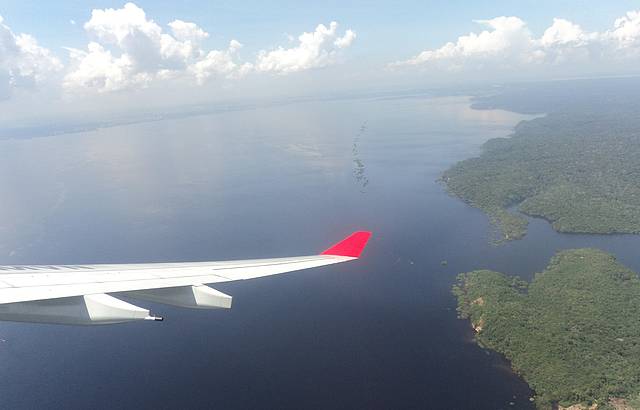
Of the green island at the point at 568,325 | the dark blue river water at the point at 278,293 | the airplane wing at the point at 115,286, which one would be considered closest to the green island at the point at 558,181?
the dark blue river water at the point at 278,293

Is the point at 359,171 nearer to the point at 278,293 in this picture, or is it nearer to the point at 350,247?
the point at 278,293

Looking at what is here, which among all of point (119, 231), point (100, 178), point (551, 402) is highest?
point (100, 178)

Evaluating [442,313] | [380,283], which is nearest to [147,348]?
[380,283]

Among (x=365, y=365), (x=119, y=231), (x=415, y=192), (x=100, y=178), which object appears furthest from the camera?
(x=100, y=178)

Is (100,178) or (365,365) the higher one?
(100,178)

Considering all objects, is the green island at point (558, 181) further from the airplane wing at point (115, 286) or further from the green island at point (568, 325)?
the airplane wing at point (115, 286)

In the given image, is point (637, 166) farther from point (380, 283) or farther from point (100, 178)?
point (100, 178)

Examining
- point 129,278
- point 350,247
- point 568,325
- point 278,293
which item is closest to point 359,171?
point 278,293
